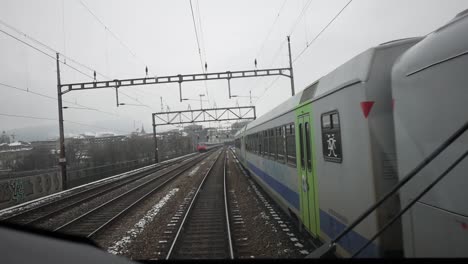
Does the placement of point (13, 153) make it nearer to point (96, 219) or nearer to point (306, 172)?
point (96, 219)

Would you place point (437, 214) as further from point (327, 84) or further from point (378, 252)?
point (327, 84)

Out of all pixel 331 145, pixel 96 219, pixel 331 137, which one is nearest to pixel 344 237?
pixel 331 145

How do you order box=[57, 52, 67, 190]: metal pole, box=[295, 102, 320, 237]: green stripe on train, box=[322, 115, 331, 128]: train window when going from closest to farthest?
box=[322, 115, 331, 128]: train window → box=[295, 102, 320, 237]: green stripe on train → box=[57, 52, 67, 190]: metal pole

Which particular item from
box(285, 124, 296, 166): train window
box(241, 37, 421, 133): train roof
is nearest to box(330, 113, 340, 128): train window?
box(241, 37, 421, 133): train roof

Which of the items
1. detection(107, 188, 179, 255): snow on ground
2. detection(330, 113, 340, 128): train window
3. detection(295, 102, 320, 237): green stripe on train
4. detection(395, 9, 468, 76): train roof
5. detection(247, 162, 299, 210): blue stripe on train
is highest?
detection(395, 9, 468, 76): train roof

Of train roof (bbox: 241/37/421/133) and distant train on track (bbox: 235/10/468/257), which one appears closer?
distant train on track (bbox: 235/10/468/257)

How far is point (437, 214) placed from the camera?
9.68 feet

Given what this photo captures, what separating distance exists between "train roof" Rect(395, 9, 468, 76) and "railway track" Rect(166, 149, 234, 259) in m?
5.14

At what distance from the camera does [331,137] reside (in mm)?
5309

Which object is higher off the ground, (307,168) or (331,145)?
(331,145)

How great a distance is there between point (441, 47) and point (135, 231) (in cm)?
867

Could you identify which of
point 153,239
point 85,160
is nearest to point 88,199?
point 153,239

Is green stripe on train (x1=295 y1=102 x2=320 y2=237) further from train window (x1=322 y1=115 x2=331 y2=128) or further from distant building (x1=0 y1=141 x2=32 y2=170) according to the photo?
distant building (x1=0 y1=141 x2=32 y2=170)

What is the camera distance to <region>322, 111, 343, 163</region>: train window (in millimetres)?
5008
